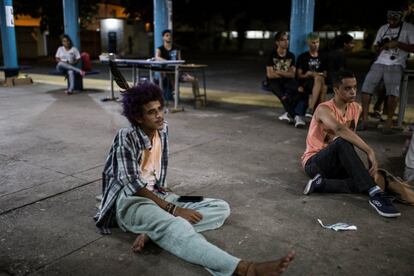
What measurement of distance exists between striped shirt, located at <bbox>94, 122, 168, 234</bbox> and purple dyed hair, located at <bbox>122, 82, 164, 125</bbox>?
0.35 feet

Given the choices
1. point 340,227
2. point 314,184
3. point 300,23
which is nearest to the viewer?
point 340,227

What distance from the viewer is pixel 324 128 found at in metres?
4.20

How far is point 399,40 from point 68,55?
765cm

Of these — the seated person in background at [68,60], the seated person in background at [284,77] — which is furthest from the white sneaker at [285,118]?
the seated person in background at [68,60]

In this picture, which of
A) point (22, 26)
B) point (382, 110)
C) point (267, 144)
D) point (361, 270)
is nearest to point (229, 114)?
point (267, 144)

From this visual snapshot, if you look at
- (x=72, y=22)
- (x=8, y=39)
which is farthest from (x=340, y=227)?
(x=8, y=39)

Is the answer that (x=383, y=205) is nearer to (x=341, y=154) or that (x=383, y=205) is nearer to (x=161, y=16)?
(x=341, y=154)

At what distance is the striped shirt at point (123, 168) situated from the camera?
2965 mm

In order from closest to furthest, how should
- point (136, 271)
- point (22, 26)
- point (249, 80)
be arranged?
1. point (136, 271)
2. point (249, 80)
3. point (22, 26)

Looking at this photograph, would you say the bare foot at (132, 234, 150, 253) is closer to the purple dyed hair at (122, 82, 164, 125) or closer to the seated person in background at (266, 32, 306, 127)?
the purple dyed hair at (122, 82, 164, 125)

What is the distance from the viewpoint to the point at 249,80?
14.3m

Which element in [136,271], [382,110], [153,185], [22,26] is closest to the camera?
[136,271]

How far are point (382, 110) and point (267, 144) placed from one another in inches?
129

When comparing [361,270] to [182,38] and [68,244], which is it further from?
[182,38]
